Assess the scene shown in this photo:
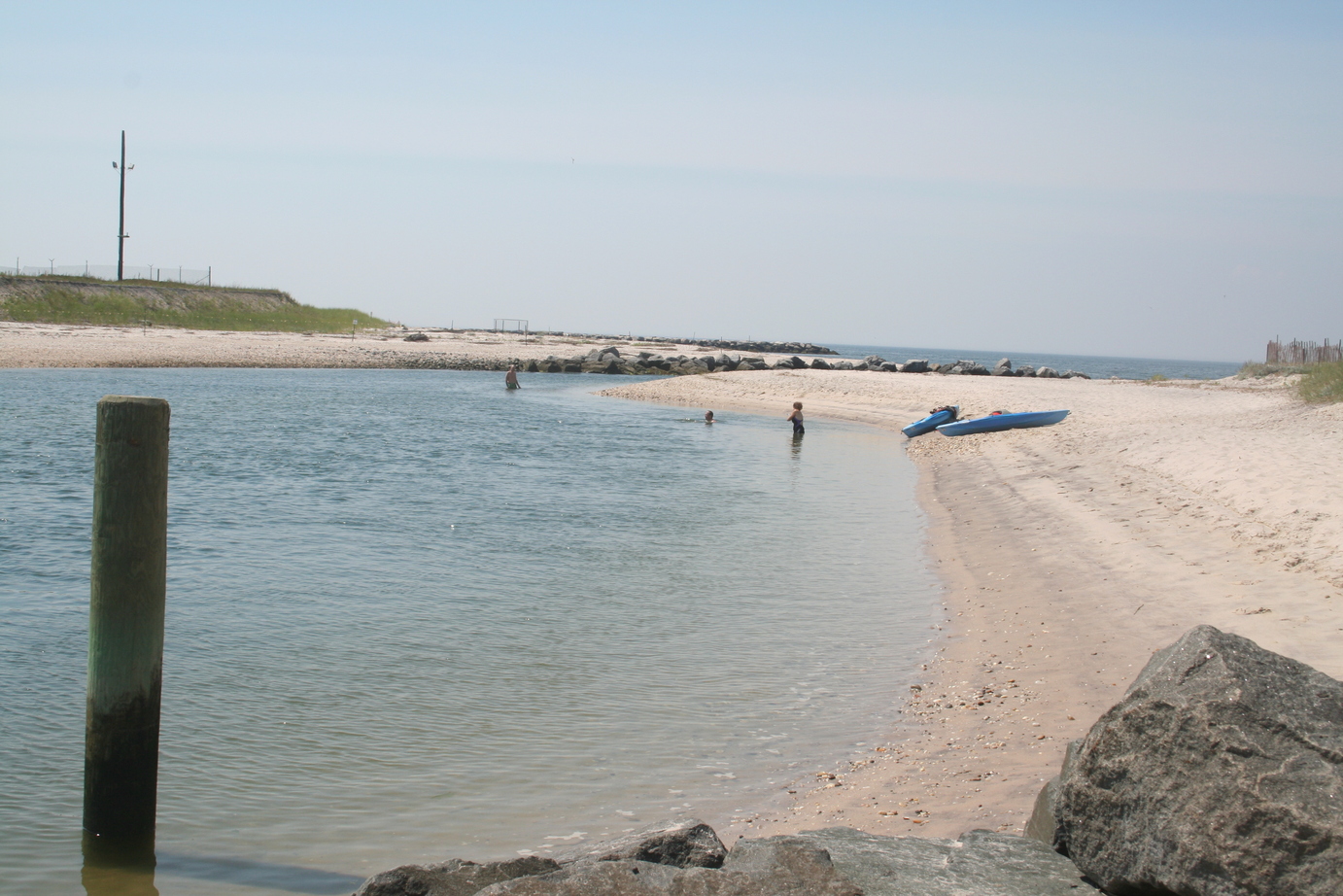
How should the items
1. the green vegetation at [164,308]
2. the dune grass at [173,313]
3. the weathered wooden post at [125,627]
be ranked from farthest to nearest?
the green vegetation at [164,308], the dune grass at [173,313], the weathered wooden post at [125,627]

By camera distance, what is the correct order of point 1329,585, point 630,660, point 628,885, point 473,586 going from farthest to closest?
point 473,586, point 1329,585, point 630,660, point 628,885

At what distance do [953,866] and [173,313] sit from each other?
66.4 m

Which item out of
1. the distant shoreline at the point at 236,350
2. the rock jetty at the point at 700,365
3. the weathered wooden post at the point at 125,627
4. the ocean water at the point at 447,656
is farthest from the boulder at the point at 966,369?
the weathered wooden post at the point at 125,627

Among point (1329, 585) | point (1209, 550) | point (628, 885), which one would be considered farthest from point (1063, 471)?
point (628, 885)

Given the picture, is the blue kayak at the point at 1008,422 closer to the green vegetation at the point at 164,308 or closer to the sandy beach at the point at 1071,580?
the sandy beach at the point at 1071,580

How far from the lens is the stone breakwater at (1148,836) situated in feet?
11.2

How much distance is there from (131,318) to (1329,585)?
2449 inches

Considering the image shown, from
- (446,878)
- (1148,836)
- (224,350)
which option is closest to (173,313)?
(224,350)

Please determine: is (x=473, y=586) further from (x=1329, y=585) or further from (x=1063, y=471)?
(x=1063, y=471)

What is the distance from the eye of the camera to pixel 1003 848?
4.25 meters

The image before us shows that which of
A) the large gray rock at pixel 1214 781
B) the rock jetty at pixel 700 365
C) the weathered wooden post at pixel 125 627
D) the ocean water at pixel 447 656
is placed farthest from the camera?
the rock jetty at pixel 700 365

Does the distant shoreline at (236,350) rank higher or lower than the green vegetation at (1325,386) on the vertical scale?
lower

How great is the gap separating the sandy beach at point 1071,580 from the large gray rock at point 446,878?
5.57 feet

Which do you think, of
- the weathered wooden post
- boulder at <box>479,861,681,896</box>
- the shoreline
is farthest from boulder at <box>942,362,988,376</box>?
boulder at <box>479,861,681,896</box>
